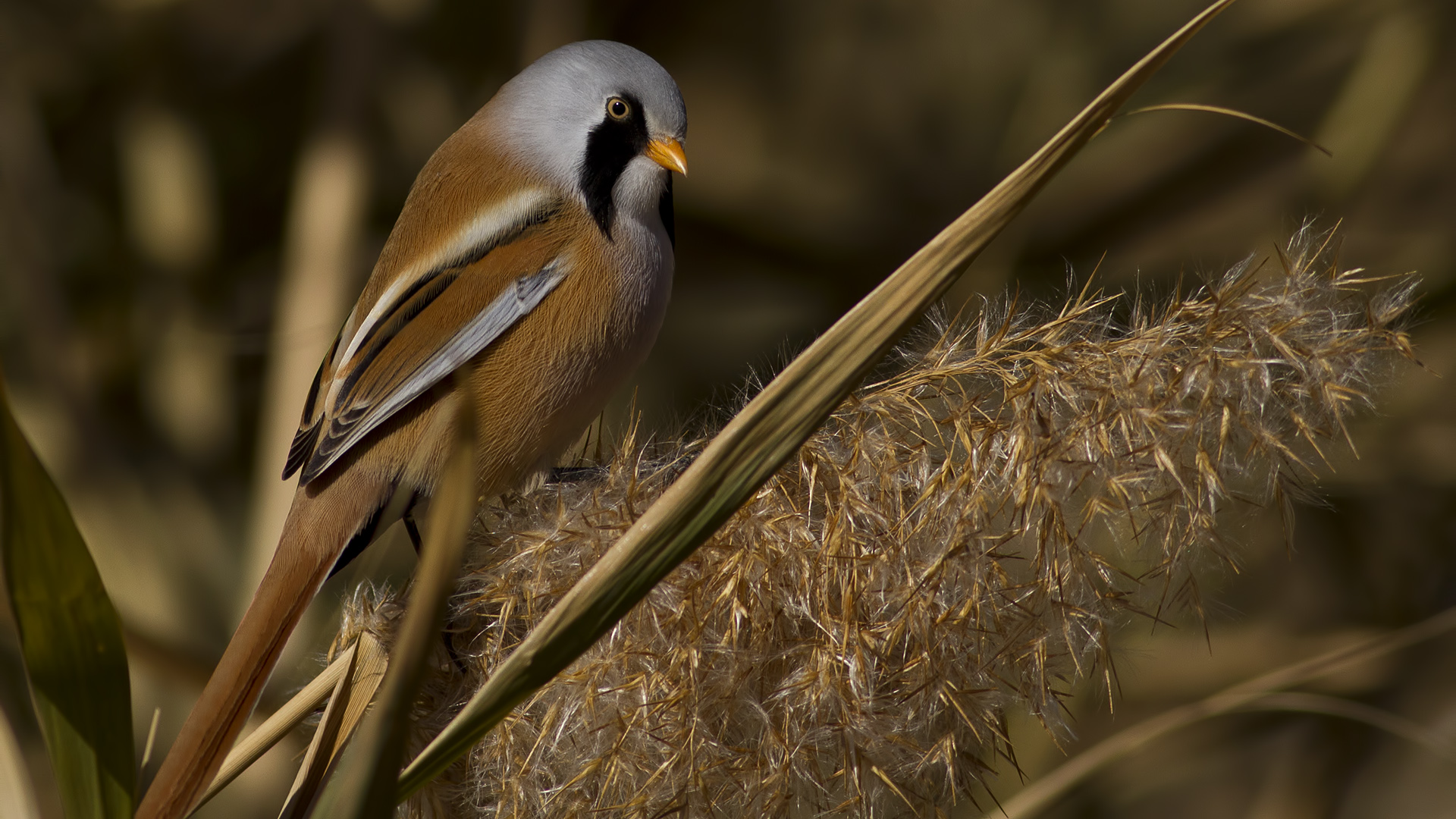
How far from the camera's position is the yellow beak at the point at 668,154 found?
1.50m

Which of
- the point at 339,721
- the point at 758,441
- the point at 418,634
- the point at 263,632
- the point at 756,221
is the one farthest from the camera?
the point at 756,221

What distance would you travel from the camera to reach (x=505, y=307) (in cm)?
143

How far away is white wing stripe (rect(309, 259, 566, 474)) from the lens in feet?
4.46

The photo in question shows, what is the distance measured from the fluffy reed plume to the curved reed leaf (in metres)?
0.36

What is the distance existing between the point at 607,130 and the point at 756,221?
116 cm

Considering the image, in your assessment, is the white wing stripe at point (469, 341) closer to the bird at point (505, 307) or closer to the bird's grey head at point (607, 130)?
the bird at point (505, 307)

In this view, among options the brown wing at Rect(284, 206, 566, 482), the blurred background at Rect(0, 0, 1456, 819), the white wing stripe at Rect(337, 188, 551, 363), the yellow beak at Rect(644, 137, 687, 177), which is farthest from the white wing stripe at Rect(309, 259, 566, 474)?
the blurred background at Rect(0, 0, 1456, 819)

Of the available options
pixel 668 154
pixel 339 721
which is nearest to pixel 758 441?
pixel 339 721

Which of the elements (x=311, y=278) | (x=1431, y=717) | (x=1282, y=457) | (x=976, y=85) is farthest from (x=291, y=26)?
(x=1431, y=717)

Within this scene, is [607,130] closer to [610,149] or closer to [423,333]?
[610,149]

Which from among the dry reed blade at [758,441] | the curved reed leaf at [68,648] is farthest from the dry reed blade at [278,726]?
the dry reed blade at [758,441]

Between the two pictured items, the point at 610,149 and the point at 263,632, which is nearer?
the point at 263,632

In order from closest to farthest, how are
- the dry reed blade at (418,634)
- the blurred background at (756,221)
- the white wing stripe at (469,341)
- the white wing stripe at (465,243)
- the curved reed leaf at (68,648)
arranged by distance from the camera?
1. the dry reed blade at (418,634)
2. the curved reed leaf at (68,648)
3. the white wing stripe at (469,341)
4. the white wing stripe at (465,243)
5. the blurred background at (756,221)

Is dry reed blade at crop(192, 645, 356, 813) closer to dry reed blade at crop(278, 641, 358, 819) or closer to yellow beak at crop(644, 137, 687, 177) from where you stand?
dry reed blade at crop(278, 641, 358, 819)
